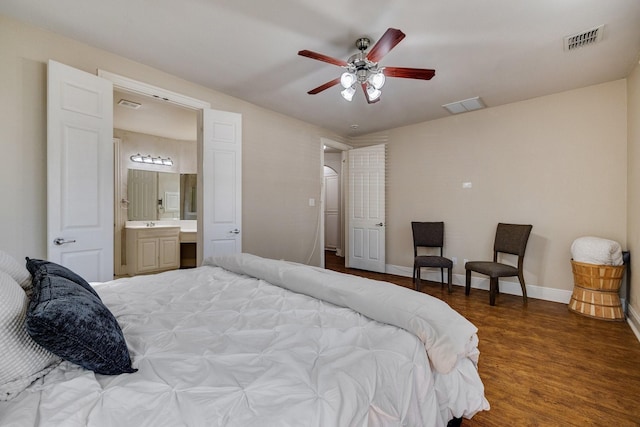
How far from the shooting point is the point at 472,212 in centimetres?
402

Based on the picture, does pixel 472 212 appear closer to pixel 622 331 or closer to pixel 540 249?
pixel 540 249

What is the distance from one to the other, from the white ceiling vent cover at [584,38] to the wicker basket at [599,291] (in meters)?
2.06

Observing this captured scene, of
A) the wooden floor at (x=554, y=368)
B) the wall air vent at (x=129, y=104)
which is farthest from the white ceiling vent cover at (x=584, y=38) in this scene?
the wall air vent at (x=129, y=104)

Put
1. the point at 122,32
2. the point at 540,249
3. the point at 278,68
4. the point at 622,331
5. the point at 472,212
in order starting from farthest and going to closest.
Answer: the point at 472,212
the point at 540,249
the point at 278,68
the point at 622,331
the point at 122,32

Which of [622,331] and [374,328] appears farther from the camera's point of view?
[622,331]

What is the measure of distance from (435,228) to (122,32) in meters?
4.18

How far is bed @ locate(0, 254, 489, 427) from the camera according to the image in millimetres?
719

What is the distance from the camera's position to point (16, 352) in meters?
0.76

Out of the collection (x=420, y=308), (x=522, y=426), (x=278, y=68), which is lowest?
(x=522, y=426)

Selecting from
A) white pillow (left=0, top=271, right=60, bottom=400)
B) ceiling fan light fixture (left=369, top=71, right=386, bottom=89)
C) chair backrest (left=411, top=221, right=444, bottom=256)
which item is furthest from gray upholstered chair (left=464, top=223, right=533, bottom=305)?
white pillow (left=0, top=271, right=60, bottom=400)

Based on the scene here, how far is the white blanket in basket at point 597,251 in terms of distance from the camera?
2785mm

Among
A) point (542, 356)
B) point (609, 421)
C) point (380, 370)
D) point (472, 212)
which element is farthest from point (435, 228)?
point (380, 370)

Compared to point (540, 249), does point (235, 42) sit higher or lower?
higher

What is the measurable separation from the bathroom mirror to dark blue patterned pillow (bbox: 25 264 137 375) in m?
4.49
